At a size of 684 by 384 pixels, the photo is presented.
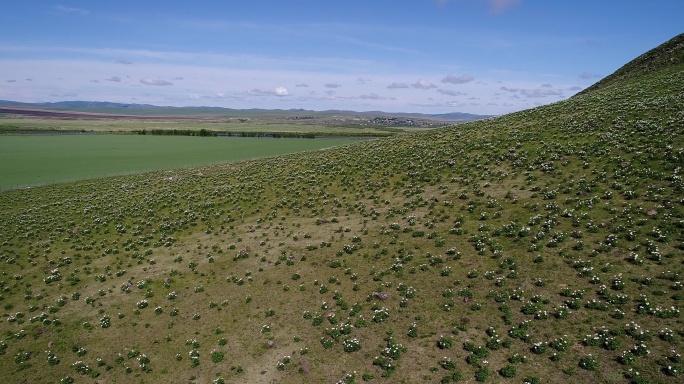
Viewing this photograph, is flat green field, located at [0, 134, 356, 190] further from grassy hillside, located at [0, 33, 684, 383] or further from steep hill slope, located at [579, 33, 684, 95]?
steep hill slope, located at [579, 33, 684, 95]

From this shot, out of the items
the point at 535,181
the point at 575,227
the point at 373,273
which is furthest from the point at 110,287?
the point at 535,181

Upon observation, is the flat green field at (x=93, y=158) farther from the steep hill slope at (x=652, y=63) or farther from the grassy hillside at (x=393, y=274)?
the steep hill slope at (x=652, y=63)

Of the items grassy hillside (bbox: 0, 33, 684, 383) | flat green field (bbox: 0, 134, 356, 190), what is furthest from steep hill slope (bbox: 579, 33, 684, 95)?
flat green field (bbox: 0, 134, 356, 190)

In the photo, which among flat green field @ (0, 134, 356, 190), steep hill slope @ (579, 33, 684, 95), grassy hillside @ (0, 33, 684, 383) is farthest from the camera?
flat green field @ (0, 134, 356, 190)

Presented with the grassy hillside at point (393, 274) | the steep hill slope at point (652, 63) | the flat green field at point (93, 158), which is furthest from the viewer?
the flat green field at point (93, 158)

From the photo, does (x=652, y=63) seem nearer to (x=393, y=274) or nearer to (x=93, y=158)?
(x=393, y=274)

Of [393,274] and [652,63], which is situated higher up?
[652,63]

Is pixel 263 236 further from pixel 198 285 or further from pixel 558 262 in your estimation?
pixel 558 262

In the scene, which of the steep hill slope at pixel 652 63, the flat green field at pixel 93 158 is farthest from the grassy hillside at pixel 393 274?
the flat green field at pixel 93 158

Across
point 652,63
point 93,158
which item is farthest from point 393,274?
point 93,158
